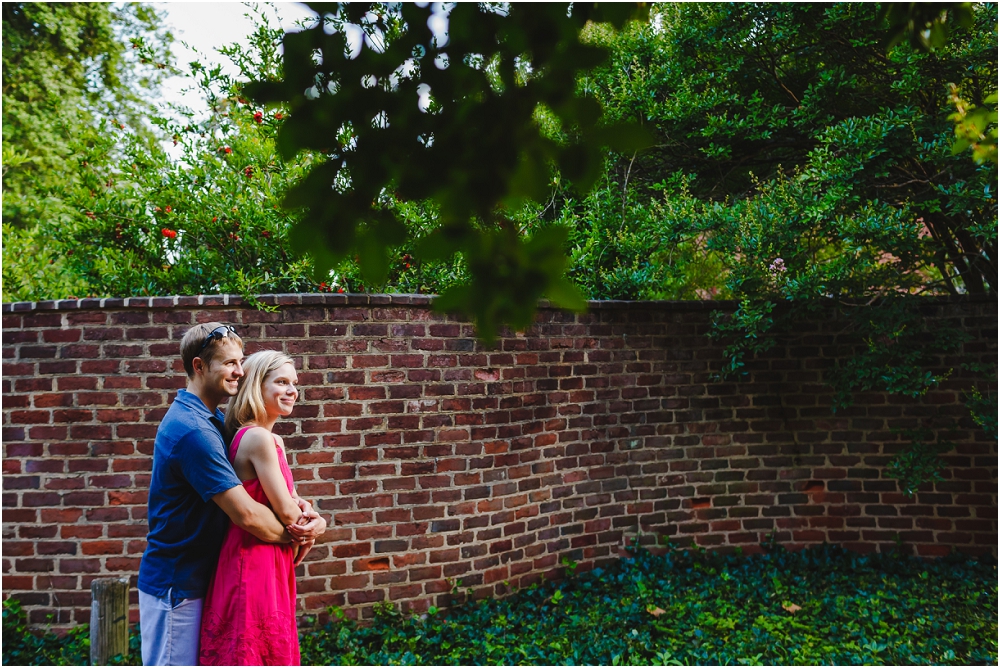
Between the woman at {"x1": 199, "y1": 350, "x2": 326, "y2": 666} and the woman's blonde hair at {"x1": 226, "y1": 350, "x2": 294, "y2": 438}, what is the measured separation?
0.03 metres

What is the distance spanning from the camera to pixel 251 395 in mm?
2523

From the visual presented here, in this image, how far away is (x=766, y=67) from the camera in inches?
206

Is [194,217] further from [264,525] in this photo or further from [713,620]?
[713,620]

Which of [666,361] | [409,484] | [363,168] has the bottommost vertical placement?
[409,484]

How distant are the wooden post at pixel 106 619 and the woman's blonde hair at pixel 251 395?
3.85ft

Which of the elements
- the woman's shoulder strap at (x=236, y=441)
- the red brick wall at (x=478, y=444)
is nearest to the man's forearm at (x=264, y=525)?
the woman's shoulder strap at (x=236, y=441)

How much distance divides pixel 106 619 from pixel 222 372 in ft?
4.81

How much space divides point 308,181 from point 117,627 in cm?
275

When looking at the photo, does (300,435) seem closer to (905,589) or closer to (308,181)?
(308,181)

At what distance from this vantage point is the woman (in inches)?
89.0

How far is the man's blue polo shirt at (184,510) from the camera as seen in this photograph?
2281 millimetres

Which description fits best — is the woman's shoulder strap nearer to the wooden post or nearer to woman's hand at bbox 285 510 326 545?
woman's hand at bbox 285 510 326 545

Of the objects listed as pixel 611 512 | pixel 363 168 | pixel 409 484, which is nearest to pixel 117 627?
pixel 409 484

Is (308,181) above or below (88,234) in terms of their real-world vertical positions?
below
